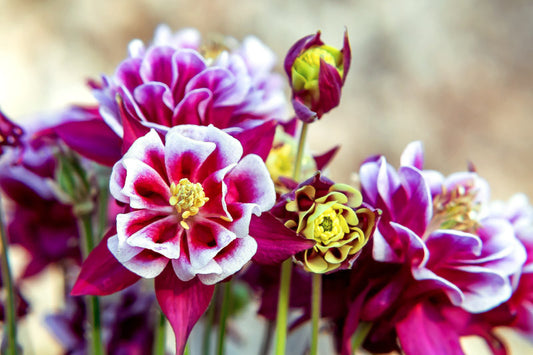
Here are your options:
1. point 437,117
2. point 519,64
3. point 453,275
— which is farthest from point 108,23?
point 453,275

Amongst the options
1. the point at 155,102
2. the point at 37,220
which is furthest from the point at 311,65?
the point at 37,220

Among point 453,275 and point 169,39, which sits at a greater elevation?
point 169,39

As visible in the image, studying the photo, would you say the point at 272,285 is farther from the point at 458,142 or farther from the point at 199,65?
the point at 458,142

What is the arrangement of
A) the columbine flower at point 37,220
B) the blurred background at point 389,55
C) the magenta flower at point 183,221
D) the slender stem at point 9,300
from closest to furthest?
the magenta flower at point 183,221
the slender stem at point 9,300
the columbine flower at point 37,220
the blurred background at point 389,55

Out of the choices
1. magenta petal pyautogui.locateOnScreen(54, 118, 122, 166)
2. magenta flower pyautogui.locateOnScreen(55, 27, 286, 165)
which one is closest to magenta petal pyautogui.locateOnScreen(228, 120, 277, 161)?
magenta flower pyautogui.locateOnScreen(55, 27, 286, 165)

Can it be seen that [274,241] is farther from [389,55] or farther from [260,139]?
[389,55]

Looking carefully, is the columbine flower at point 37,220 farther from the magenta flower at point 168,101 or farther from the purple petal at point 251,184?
the purple petal at point 251,184

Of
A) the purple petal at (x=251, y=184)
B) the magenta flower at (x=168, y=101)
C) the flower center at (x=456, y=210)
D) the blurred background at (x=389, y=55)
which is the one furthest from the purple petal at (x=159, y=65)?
the blurred background at (x=389, y=55)
